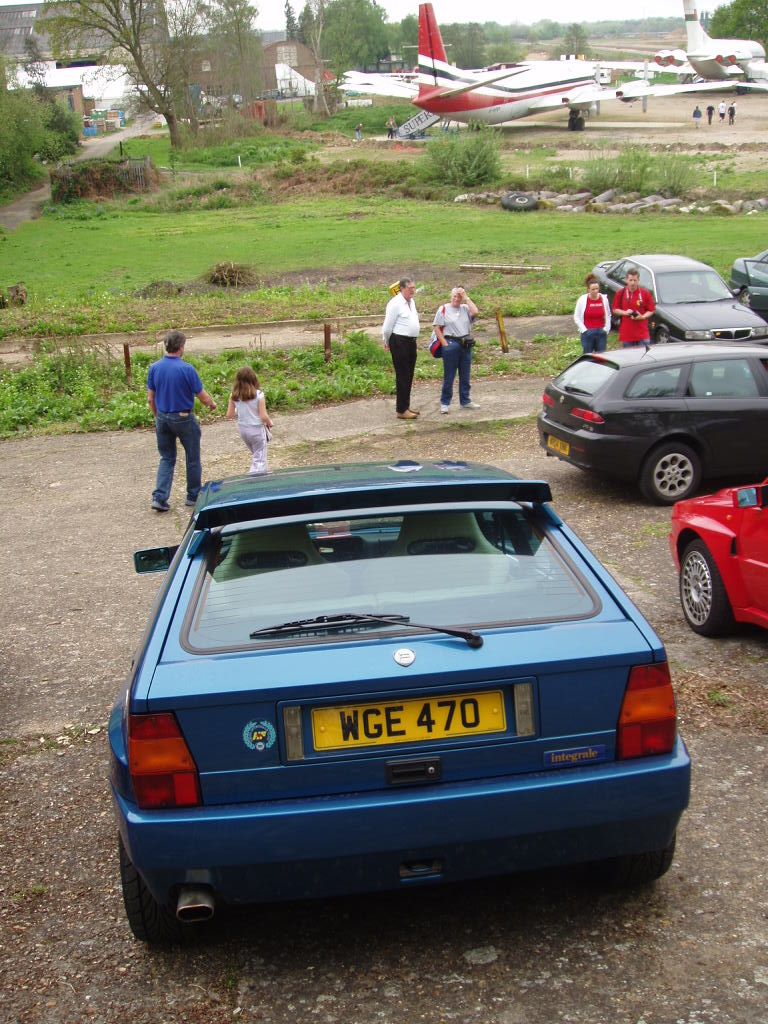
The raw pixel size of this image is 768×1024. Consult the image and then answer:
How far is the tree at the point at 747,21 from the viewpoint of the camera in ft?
445

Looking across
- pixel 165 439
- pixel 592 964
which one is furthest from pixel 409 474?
pixel 165 439

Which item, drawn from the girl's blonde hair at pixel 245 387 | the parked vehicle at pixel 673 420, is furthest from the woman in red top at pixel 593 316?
the girl's blonde hair at pixel 245 387

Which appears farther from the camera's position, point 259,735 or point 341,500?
point 341,500

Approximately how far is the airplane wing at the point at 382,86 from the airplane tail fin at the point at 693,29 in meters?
26.3

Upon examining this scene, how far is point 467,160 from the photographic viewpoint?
5819 cm

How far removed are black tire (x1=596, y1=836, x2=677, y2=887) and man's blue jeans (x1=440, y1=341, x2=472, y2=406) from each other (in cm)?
1177

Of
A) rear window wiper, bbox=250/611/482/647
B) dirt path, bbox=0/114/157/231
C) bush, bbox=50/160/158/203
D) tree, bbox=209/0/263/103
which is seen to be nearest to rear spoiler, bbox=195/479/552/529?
rear window wiper, bbox=250/611/482/647

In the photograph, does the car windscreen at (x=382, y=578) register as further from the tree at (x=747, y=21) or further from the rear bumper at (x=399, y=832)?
the tree at (x=747, y=21)

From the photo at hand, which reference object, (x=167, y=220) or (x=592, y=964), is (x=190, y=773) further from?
(x=167, y=220)

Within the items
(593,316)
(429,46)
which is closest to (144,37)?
(429,46)

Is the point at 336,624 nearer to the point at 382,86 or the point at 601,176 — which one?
the point at 601,176

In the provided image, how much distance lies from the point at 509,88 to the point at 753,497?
88613 mm

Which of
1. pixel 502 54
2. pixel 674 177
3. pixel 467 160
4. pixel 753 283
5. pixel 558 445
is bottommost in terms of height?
pixel 558 445

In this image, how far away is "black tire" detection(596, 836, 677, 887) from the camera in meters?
3.91
